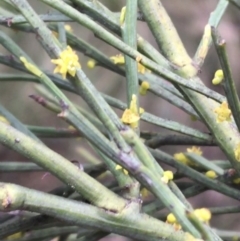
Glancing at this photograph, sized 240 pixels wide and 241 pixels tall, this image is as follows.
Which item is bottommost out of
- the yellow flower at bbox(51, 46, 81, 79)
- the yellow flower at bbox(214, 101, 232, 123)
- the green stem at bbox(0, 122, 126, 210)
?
the green stem at bbox(0, 122, 126, 210)

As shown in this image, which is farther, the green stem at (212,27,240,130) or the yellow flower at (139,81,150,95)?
the yellow flower at (139,81,150,95)

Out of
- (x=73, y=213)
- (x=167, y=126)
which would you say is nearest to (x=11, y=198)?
(x=73, y=213)

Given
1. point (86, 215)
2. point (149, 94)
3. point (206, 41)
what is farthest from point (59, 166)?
point (149, 94)

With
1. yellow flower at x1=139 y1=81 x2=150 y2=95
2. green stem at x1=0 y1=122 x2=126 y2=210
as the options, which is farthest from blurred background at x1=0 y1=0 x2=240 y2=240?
green stem at x1=0 y1=122 x2=126 y2=210

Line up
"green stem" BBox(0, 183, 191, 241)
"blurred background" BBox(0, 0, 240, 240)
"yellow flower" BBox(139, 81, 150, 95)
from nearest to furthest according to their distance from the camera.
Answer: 1. "green stem" BBox(0, 183, 191, 241)
2. "yellow flower" BBox(139, 81, 150, 95)
3. "blurred background" BBox(0, 0, 240, 240)

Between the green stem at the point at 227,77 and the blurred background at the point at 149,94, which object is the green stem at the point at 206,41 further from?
the blurred background at the point at 149,94

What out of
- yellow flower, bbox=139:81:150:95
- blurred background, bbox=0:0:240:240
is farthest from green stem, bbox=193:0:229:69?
blurred background, bbox=0:0:240:240

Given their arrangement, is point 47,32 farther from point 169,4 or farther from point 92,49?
point 169,4

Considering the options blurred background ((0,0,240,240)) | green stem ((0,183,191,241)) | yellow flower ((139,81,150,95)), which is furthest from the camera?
blurred background ((0,0,240,240))

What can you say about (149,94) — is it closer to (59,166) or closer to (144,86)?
(144,86)

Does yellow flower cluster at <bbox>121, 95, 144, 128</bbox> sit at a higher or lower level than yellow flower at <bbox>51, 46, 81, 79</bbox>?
lower

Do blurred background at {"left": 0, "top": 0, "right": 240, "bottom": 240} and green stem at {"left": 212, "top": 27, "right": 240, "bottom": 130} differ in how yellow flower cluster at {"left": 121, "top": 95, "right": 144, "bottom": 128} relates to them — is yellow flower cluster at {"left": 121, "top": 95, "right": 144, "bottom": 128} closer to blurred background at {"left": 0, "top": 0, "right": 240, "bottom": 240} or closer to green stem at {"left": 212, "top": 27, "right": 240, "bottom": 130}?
green stem at {"left": 212, "top": 27, "right": 240, "bottom": 130}
